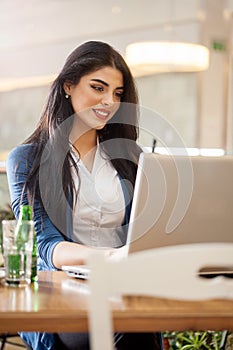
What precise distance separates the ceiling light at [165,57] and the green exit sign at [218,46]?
0.09 metres

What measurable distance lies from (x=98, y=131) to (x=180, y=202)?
2.19ft

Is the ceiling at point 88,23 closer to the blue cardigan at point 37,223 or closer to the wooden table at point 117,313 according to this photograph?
the blue cardigan at point 37,223

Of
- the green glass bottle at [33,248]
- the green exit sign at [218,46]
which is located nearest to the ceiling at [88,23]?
the green exit sign at [218,46]

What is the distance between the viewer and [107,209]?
7.45 feet

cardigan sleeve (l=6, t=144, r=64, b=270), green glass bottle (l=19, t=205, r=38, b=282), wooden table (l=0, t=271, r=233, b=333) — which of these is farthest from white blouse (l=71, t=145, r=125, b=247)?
wooden table (l=0, t=271, r=233, b=333)

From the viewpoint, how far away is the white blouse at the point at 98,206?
222 cm

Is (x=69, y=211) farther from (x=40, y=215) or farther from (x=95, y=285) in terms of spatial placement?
(x=95, y=285)

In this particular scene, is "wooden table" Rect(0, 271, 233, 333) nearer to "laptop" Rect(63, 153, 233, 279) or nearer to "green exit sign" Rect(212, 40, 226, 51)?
"laptop" Rect(63, 153, 233, 279)

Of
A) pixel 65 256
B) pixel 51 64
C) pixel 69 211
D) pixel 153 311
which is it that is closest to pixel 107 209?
pixel 69 211

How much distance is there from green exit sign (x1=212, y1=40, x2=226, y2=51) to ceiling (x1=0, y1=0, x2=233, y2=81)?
0.19 m

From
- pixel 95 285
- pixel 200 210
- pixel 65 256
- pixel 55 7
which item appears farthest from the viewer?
pixel 55 7

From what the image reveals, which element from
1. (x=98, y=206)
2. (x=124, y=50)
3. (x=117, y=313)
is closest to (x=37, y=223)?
(x=98, y=206)

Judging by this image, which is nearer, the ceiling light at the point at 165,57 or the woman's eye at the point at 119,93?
the woman's eye at the point at 119,93

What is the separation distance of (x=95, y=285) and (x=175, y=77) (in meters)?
5.13
